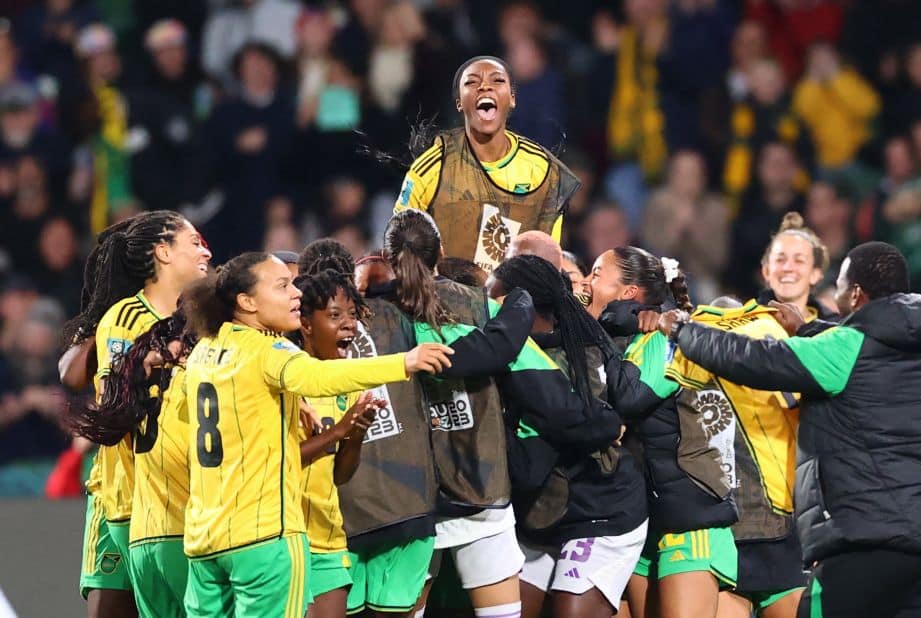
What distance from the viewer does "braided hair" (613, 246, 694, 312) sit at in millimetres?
5574

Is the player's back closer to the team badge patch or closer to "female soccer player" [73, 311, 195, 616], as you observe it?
the team badge patch

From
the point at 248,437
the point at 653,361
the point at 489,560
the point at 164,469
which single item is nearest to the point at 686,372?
the point at 653,361

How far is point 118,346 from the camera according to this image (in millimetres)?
5094

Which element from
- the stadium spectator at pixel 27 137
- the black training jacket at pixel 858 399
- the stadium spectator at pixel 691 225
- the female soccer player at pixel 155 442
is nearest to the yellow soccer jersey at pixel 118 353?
the female soccer player at pixel 155 442

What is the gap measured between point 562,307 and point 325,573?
1164 millimetres

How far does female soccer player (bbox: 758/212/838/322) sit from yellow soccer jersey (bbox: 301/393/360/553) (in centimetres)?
248

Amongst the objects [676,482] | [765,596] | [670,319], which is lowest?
[765,596]

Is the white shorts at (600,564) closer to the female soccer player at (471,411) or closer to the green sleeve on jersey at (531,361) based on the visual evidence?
the female soccer player at (471,411)

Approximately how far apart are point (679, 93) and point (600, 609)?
657cm

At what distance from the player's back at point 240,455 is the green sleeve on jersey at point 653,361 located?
50.9 inches

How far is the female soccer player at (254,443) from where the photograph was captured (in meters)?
4.50

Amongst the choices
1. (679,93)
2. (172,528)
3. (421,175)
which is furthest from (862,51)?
(172,528)

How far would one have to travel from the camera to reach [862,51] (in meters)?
11.4

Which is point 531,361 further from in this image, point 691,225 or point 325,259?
point 691,225
